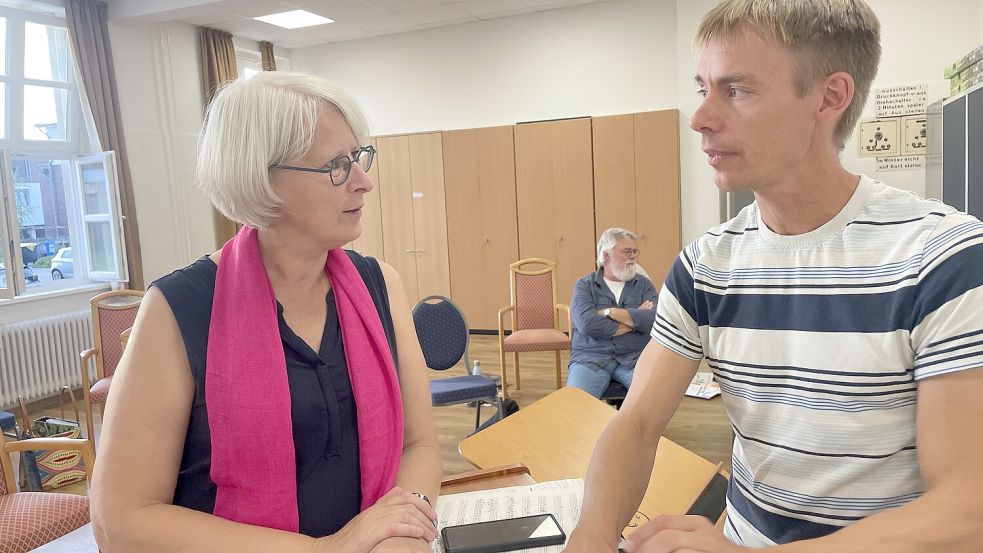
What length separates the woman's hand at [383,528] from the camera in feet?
3.33

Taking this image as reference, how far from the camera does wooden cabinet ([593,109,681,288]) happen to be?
21.4 ft

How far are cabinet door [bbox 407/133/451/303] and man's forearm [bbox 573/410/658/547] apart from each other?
254 inches

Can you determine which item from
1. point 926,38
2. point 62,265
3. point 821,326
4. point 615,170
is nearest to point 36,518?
point 821,326

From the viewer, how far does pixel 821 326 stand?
0.93 meters

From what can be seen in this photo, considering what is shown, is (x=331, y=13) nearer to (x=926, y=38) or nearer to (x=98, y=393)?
(x=98, y=393)

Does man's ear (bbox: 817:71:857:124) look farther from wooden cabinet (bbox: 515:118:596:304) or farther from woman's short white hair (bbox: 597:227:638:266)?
wooden cabinet (bbox: 515:118:596:304)

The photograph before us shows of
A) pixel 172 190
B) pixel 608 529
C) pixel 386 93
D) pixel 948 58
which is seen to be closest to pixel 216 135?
pixel 608 529

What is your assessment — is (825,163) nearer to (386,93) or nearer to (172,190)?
(172,190)

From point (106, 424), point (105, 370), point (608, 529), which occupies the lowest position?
point (105, 370)

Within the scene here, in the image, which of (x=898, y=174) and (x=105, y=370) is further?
(x=898, y=174)

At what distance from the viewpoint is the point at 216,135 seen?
3.80ft

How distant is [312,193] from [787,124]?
30.6 inches

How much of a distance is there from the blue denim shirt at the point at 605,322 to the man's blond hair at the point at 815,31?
301 centimetres

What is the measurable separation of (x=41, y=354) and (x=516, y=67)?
525 centimetres
